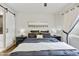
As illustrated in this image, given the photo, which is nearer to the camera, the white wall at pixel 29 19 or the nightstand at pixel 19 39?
the nightstand at pixel 19 39

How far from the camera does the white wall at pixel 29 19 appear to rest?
6.12 metres

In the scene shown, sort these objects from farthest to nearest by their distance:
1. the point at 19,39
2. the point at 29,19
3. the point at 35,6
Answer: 1. the point at 29,19
2. the point at 19,39
3. the point at 35,6

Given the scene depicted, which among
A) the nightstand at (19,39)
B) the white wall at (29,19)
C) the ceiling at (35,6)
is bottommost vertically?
the nightstand at (19,39)

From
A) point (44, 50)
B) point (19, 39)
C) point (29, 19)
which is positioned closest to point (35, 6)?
point (29, 19)

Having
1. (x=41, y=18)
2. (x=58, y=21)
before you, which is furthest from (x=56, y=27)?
(x=41, y=18)

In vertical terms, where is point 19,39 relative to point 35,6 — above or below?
below

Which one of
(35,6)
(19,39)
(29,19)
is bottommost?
(19,39)

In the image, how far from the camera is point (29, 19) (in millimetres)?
6223

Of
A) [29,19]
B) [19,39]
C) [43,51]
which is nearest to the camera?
[43,51]

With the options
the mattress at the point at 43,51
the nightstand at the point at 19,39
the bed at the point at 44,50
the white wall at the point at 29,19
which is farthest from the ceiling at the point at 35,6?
the mattress at the point at 43,51

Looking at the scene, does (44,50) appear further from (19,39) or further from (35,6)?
(19,39)

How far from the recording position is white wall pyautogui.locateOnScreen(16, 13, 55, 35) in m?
6.12

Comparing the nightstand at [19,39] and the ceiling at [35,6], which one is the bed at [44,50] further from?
the nightstand at [19,39]

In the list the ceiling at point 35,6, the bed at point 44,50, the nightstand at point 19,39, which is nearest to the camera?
the bed at point 44,50
